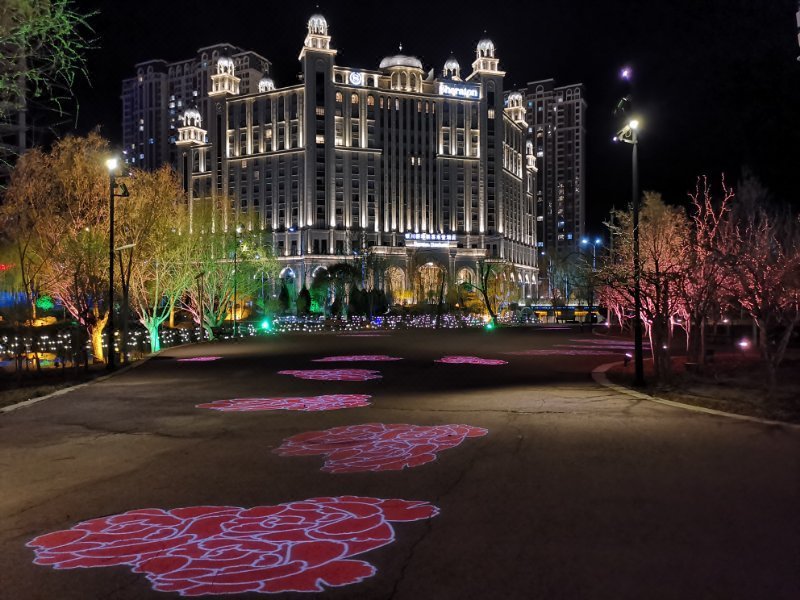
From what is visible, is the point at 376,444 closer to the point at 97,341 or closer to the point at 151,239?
the point at 97,341

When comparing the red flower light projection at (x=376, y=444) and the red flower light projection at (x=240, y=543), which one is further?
the red flower light projection at (x=376, y=444)

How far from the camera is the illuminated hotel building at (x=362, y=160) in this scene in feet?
406

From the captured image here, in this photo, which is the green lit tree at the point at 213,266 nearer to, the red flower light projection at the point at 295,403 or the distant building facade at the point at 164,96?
the red flower light projection at the point at 295,403

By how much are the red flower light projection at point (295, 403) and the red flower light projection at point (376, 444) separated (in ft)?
8.36

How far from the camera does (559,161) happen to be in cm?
19100

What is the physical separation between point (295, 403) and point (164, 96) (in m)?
195

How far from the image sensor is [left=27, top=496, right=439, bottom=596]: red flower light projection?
16.4 ft

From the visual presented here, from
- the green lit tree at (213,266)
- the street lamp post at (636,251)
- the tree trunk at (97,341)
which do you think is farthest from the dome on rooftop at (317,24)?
the street lamp post at (636,251)

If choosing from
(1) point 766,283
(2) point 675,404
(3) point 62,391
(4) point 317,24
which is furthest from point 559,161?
(3) point 62,391

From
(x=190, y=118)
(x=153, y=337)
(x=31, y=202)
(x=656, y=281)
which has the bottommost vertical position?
(x=153, y=337)

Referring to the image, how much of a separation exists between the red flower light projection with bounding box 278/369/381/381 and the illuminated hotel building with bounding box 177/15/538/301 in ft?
303

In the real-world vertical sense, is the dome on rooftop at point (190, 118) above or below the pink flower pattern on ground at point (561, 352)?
above

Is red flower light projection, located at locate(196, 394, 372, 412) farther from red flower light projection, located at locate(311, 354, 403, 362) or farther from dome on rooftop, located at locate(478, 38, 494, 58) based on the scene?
dome on rooftop, located at locate(478, 38, 494, 58)

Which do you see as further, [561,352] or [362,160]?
[362,160]
